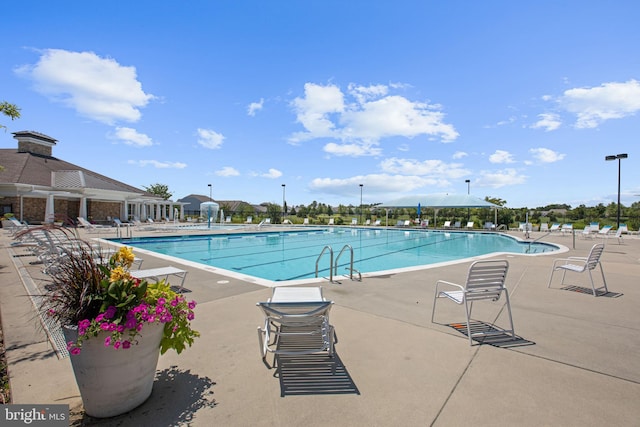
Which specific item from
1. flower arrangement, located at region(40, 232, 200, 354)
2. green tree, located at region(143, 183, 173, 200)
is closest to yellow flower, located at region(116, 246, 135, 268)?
flower arrangement, located at region(40, 232, 200, 354)

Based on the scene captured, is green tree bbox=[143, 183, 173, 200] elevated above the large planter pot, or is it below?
above

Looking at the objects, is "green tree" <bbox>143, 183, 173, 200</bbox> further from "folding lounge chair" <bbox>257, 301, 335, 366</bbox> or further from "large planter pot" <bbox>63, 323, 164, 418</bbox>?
"large planter pot" <bbox>63, 323, 164, 418</bbox>

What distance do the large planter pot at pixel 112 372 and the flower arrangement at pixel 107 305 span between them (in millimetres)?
53

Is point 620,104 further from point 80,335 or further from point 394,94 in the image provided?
point 80,335

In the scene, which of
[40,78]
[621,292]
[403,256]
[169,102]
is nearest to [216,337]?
[621,292]

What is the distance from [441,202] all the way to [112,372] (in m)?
28.5

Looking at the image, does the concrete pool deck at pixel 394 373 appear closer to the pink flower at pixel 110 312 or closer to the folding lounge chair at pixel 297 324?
the folding lounge chair at pixel 297 324

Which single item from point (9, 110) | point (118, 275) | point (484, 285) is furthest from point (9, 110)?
point (484, 285)

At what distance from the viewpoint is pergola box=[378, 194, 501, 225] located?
25550 millimetres

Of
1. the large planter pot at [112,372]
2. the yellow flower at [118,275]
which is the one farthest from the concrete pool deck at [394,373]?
the yellow flower at [118,275]

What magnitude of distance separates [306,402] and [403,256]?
11.6 meters

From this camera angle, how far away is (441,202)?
2755 centimetres

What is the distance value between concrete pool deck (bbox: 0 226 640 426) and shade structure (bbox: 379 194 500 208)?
22571mm

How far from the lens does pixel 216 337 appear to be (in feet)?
11.0
